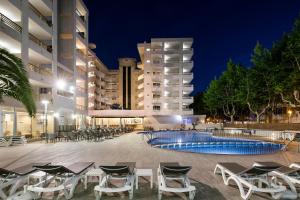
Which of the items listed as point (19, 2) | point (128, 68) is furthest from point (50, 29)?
point (128, 68)

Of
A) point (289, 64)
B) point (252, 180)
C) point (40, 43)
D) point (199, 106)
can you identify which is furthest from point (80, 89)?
point (199, 106)

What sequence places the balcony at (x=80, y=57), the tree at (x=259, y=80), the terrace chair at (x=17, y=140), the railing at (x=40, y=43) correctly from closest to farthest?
the terrace chair at (x=17, y=140)
the railing at (x=40, y=43)
the tree at (x=259, y=80)
the balcony at (x=80, y=57)

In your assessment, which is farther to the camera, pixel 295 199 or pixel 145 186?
pixel 145 186

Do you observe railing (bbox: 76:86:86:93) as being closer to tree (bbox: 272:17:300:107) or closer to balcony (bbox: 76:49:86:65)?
balcony (bbox: 76:49:86:65)

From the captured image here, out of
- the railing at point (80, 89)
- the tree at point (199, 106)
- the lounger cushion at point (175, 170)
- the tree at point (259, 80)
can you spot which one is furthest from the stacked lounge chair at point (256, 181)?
the tree at point (199, 106)

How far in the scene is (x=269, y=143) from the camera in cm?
1972

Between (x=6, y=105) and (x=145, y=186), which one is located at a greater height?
(x=6, y=105)

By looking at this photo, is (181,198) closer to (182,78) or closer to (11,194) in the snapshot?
(11,194)

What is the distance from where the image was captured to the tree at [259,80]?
33281 mm

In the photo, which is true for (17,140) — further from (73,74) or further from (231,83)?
(231,83)

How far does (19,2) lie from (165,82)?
34014mm

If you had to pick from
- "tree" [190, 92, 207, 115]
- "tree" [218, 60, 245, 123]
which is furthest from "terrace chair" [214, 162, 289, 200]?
"tree" [190, 92, 207, 115]

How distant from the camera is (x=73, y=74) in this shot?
34.8 meters

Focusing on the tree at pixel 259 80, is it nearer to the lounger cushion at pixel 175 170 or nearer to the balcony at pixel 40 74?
the balcony at pixel 40 74
